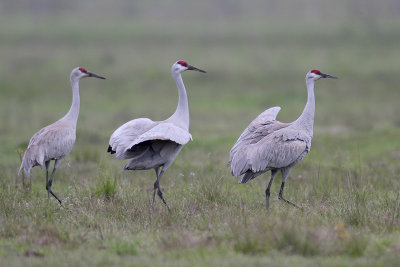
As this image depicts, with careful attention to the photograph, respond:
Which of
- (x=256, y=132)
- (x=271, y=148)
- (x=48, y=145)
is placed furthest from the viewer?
(x=256, y=132)

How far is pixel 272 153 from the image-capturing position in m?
7.30

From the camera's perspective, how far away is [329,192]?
7836 mm

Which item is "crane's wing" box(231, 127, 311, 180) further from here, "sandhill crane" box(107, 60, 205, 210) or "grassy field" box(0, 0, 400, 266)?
"sandhill crane" box(107, 60, 205, 210)

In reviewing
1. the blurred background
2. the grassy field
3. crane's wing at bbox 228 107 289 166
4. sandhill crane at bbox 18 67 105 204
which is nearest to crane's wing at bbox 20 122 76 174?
sandhill crane at bbox 18 67 105 204

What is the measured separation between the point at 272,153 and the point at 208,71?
18.8 meters

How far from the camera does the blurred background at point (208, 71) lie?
14914 millimetres

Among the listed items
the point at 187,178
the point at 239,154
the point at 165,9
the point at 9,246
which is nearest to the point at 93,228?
the point at 9,246

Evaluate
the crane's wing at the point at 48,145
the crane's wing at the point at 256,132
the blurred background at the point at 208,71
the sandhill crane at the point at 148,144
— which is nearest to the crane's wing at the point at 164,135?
the sandhill crane at the point at 148,144

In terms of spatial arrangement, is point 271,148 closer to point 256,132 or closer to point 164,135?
point 256,132

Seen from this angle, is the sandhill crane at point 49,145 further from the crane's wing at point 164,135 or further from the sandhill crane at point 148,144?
the crane's wing at point 164,135

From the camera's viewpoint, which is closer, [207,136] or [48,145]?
[48,145]

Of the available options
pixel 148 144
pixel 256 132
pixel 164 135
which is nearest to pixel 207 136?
pixel 256 132

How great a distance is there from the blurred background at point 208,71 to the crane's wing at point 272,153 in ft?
6.96

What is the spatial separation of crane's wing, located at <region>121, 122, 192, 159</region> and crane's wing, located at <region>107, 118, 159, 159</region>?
0.26ft
